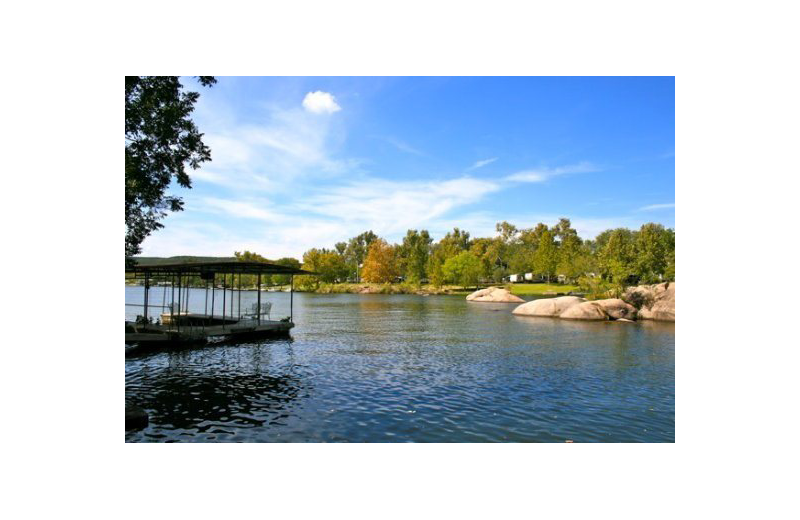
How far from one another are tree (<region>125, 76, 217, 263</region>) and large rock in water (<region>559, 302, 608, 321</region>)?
21.8 metres

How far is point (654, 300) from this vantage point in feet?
87.6

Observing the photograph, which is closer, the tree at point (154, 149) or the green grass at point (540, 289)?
the tree at point (154, 149)

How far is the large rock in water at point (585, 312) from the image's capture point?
86.1ft

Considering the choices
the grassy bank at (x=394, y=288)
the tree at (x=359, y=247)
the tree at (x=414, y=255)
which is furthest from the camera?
the tree at (x=359, y=247)

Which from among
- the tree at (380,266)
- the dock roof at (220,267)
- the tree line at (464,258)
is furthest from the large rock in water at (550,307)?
the tree at (380,266)

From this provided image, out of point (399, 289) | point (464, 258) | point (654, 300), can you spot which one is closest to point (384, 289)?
point (399, 289)

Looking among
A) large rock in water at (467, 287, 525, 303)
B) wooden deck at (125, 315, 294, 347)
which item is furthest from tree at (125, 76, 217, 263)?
Result: large rock in water at (467, 287, 525, 303)

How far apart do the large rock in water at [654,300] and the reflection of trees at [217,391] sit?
21842 millimetres

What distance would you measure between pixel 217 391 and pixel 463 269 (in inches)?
2200

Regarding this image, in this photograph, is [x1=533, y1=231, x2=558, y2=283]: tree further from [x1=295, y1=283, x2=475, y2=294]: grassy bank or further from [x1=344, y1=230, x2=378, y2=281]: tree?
[x1=344, y1=230, x2=378, y2=281]: tree

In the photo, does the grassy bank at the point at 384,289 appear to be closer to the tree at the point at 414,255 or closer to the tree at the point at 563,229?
the tree at the point at 414,255
